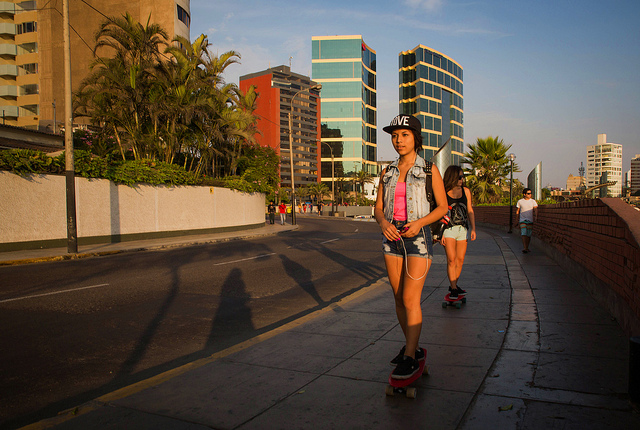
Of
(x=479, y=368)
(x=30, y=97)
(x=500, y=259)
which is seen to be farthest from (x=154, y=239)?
(x=30, y=97)

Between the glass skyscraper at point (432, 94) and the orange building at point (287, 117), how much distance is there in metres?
31.2

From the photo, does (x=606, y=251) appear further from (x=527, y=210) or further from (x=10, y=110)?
(x=10, y=110)

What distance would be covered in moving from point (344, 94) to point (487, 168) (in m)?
108

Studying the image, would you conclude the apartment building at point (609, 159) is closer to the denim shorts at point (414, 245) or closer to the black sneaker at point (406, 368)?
the denim shorts at point (414, 245)

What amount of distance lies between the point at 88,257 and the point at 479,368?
13139mm

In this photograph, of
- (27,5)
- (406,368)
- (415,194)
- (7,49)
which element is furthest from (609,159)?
(406,368)

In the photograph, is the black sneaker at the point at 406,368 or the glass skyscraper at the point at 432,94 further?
the glass skyscraper at the point at 432,94

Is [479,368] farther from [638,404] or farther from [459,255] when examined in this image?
[459,255]

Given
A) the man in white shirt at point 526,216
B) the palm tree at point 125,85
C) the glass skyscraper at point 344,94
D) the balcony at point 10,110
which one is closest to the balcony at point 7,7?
the balcony at point 10,110

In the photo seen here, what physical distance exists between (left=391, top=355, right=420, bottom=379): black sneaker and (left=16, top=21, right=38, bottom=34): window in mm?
64106

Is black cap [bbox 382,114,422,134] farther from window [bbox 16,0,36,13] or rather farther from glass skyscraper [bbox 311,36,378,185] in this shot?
glass skyscraper [bbox 311,36,378,185]

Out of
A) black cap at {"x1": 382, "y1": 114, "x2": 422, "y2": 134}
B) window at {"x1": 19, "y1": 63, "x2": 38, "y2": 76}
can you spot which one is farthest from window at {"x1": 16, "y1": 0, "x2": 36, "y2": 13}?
black cap at {"x1": 382, "y1": 114, "x2": 422, "y2": 134}

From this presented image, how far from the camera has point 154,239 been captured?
20.0 metres

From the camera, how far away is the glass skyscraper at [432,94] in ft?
472
